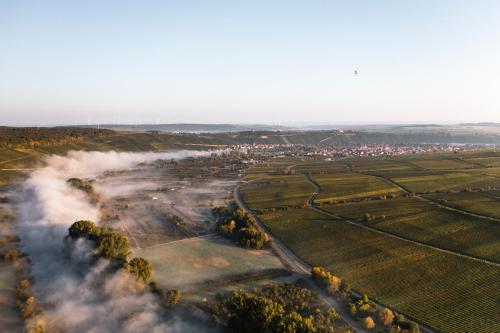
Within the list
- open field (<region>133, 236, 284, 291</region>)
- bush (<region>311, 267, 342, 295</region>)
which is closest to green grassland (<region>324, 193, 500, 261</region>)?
bush (<region>311, 267, 342, 295</region>)

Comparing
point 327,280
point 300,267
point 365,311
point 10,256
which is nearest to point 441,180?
point 300,267

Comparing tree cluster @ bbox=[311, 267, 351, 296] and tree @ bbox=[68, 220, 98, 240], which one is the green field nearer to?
tree cluster @ bbox=[311, 267, 351, 296]

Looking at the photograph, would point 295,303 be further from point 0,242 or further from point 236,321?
point 0,242

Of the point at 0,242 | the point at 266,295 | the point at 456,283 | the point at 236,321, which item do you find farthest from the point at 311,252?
the point at 0,242

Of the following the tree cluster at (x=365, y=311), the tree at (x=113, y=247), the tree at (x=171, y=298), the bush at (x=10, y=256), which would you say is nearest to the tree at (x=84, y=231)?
the tree at (x=113, y=247)

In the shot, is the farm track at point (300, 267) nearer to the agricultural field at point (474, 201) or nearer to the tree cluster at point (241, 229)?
the tree cluster at point (241, 229)

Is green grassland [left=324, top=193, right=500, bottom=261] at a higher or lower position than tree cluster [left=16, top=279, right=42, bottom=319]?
higher
